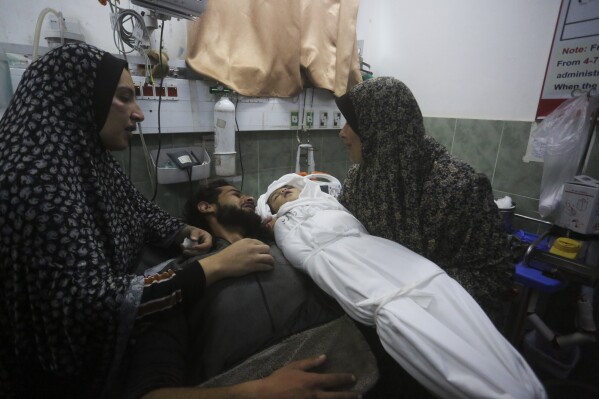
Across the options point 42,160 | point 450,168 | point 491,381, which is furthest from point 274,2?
point 491,381

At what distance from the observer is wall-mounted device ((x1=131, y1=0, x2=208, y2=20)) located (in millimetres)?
1172

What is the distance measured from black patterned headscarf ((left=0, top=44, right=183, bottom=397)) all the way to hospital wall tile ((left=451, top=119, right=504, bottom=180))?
6.77 ft

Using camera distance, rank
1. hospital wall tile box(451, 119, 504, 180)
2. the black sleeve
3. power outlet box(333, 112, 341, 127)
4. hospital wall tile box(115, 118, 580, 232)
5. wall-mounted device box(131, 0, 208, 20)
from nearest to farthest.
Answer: the black sleeve < wall-mounted device box(131, 0, 208, 20) < hospital wall tile box(115, 118, 580, 232) < hospital wall tile box(451, 119, 504, 180) < power outlet box(333, 112, 341, 127)

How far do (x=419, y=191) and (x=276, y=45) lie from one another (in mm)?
1264

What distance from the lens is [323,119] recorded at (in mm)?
2289

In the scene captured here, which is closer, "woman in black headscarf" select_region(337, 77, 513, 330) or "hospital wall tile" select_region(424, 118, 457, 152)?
"woman in black headscarf" select_region(337, 77, 513, 330)

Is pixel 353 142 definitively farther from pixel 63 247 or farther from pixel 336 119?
pixel 336 119

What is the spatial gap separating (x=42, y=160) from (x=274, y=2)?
1.54 meters

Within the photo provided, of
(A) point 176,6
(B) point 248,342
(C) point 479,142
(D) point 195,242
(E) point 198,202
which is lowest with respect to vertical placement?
(B) point 248,342

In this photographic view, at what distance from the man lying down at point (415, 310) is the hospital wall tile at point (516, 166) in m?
1.28

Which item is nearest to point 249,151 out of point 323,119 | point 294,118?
point 294,118

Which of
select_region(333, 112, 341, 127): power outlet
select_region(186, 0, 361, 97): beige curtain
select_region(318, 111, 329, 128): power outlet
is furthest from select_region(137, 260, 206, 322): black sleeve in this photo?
select_region(333, 112, 341, 127): power outlet

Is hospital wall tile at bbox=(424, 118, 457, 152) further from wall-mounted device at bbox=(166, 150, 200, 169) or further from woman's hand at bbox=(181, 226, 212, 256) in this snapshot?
woman's hand at bbox=(181, 226, 212, 256)

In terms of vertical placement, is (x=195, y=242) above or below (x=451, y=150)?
below
